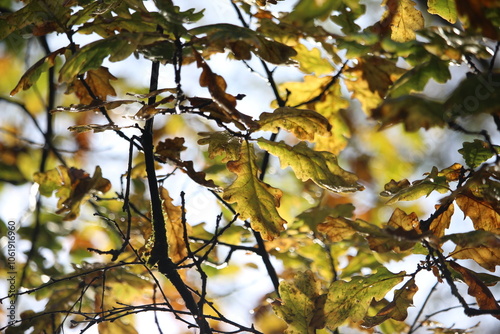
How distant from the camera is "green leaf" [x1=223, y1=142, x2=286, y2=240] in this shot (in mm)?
1331

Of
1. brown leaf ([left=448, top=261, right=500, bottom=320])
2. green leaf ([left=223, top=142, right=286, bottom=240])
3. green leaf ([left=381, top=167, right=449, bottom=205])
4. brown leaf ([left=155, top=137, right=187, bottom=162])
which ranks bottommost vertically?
brown leaf ([left=448, top=261, right=500, bottom=320])

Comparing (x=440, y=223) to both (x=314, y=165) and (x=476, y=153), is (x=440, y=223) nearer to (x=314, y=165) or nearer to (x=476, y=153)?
(x=476, y=153)

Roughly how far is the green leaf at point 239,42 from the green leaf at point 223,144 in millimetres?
245

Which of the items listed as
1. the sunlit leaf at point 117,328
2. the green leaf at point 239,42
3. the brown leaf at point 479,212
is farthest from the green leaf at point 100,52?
the sunlit leaf at point 117,328

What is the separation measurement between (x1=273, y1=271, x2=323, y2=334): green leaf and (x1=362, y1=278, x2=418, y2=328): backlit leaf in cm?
16

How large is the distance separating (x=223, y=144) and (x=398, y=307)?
0.64 metres

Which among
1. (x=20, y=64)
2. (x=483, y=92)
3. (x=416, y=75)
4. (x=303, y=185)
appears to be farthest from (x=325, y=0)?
(x=20, y=64)

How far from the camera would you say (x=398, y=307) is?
129 centimetres

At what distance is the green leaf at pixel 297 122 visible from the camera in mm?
1262

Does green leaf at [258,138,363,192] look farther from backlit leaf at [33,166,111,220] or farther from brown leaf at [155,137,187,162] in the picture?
backlit leaf at [33,166,111,220]

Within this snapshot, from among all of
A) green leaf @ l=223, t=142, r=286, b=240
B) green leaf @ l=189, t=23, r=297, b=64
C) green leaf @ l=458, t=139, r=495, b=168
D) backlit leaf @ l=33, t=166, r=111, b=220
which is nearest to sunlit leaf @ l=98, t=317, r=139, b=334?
backlit leaf @ l=33, t=166, r=111, b=220

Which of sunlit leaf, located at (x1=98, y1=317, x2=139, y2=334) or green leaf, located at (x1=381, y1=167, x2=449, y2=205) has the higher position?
sunlit leaf, located at (x1=98, y1=317, x2=139, y2=334)

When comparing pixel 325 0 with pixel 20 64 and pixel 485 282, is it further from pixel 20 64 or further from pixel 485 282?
pixel 20 64

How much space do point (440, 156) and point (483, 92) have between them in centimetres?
361
